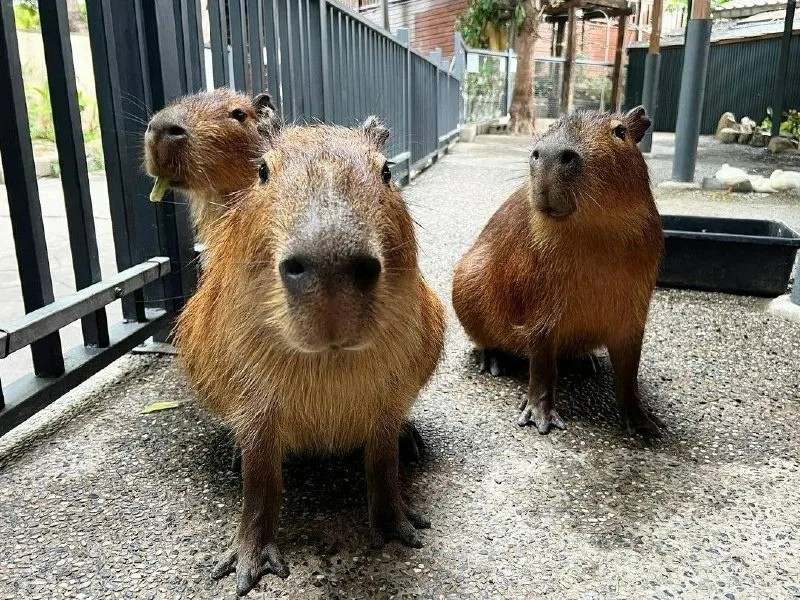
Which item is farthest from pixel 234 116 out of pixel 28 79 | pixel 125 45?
pixel 28 79

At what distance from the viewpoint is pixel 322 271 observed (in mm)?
1186

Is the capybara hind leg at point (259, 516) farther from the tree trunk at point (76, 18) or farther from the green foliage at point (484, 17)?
the green foliage at point (484, 17)

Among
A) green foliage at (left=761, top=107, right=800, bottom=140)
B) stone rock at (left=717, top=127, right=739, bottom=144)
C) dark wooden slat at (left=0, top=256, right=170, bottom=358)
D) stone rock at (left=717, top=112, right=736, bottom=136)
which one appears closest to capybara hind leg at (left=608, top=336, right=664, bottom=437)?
dark wooden slat at (left=0, top=256, right=170, bottom=358)

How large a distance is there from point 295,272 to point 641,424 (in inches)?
69.3

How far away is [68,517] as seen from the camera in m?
1.91

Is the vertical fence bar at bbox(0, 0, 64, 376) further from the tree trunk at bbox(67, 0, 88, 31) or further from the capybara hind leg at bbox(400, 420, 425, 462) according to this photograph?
the tree trunk at bbox(67, 0, 88, 31)

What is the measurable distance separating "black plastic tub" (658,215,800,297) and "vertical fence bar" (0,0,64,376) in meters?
3.19

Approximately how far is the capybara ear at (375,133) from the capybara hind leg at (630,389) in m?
1.31

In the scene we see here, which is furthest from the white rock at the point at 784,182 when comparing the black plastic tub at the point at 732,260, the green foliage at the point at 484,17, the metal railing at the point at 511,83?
the green foliage at the point at 484,17

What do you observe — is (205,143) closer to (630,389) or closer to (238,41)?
(238,41)

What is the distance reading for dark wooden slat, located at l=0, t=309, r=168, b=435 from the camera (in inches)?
87.3

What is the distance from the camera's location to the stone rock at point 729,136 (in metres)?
15.0

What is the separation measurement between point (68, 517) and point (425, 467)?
3.57 ft

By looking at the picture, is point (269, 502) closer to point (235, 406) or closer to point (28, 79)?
point (235, 406)
